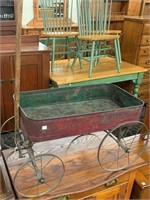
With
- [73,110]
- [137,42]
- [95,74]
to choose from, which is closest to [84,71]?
[95,74]

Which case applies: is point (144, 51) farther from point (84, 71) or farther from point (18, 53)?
point (18, 53)

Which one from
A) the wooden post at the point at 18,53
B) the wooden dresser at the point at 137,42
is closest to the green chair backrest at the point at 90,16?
the wooden dresser at the point at 137,42

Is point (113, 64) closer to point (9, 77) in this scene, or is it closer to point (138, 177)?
point (9, 77)

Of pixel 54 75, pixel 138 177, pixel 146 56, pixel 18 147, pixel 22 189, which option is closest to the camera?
pixel 22 189

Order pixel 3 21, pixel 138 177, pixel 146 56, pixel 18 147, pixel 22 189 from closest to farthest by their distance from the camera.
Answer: pixel 22 189 < pixel 18 147 < pixel 138 177 < pixel 3 21 < pixel 146 56

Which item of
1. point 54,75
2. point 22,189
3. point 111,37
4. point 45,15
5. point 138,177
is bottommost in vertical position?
point 138,177

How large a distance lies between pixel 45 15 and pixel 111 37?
623mm

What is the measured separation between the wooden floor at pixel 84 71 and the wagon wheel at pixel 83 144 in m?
0.51

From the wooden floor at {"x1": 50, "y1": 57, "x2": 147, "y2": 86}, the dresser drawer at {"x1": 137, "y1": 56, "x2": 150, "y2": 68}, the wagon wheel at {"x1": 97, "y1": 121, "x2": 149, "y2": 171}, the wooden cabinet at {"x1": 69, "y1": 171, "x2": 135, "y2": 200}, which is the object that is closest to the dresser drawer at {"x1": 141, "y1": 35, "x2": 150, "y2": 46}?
the dresser drawer at {"x1": 137, "y1": 56, "x2": 150, "y2": 68}

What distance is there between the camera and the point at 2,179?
3.89 ft

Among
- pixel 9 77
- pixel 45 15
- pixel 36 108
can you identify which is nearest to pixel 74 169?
pixel 36 108

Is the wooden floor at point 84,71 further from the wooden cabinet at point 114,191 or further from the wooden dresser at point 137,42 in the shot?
the wooden cabinet at point 114,191

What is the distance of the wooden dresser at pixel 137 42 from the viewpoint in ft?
7.65

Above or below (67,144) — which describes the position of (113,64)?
above
